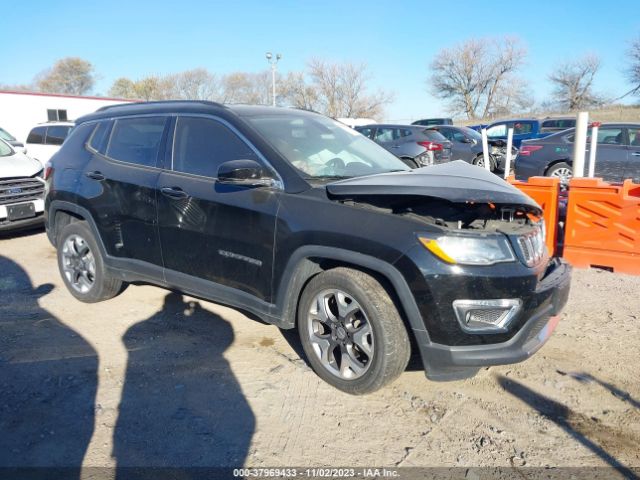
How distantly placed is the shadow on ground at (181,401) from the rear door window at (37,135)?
→ 12.1m

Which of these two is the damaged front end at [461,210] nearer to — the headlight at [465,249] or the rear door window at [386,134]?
the headlight at [465,249]

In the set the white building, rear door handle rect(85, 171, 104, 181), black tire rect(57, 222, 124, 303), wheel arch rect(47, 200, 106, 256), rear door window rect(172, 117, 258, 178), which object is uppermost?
the white building

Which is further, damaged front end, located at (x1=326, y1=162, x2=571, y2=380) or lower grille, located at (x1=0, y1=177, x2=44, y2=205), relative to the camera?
lower grille, located at (x1=0, y1=177, x2=44, y2=205)

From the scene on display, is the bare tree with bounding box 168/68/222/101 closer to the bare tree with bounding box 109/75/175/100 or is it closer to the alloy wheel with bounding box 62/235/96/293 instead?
the bare tree with bounding box 109/75/175/100

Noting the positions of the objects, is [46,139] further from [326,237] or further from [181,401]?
[326,237]

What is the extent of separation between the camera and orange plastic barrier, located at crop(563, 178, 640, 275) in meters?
5.72

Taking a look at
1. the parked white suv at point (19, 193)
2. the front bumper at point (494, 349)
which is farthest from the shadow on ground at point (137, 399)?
the parked white suv at point (19, 193)

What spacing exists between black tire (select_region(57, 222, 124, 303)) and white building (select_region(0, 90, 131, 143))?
55.3ft

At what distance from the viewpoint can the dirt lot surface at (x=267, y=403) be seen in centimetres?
279

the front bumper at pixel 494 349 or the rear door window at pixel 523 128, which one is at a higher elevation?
the rear door window at pixel 523 128

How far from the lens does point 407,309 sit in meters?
3.02

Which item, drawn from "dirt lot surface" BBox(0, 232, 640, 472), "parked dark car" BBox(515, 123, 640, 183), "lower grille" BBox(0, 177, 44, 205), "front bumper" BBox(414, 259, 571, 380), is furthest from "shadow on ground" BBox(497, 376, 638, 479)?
"parked dark car" BBox(515, 123, 640, 183)

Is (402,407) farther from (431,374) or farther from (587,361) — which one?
(587,361)

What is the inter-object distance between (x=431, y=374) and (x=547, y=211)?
3.96m
